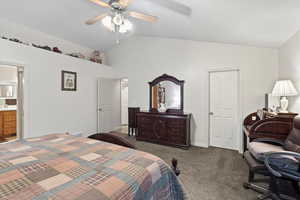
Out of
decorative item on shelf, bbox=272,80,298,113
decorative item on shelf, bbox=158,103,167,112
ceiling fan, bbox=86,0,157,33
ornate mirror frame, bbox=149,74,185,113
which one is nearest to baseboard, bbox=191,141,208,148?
ornate mirror frame, bbox=149,74,185,113

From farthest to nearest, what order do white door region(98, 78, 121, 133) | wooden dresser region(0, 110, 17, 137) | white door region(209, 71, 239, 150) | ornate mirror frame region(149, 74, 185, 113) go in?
white door region(98, 78, 121, 133) → wooden dresser region(0, 110, 17, 137) → ornate mirror frame region(149, 74, 185, 113) → white door region(209, 71, 239, 150)

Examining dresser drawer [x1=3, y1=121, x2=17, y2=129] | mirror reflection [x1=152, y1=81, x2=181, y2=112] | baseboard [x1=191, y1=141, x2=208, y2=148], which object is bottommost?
baseboard [x1=191, y1=141, x2=208, y2=148]

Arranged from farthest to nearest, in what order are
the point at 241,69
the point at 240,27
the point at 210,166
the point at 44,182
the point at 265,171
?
1. the point at 241,69
2. the point at 210,166
3. the point at 240,27
4. the point at 265,171
5. the point at 44,182

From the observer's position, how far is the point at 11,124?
14.6ft

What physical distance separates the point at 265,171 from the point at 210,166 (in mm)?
965

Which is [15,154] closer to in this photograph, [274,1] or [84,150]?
[84,150]

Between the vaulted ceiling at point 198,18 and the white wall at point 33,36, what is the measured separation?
0.45 ft

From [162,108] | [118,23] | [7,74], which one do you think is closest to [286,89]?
[162,108]

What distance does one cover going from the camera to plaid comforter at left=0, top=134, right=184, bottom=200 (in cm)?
77

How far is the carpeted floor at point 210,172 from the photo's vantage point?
6.38ft

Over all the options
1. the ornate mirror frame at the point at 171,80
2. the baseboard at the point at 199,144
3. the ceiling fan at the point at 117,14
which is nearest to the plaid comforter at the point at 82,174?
the ceiling fan at the point at 117,14

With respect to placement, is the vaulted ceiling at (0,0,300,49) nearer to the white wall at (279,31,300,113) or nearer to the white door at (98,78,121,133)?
the white wall at (279,31,300,113)

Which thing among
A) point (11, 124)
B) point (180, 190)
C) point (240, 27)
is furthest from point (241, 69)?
point (11, 124)

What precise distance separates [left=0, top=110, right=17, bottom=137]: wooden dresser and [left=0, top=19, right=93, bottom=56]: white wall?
2.35 metres
